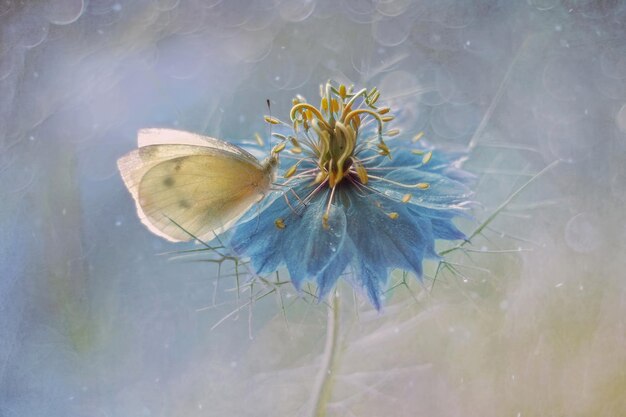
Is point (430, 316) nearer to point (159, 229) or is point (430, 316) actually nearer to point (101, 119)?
point (159, 229)

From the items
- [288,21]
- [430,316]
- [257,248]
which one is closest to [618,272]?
[430,316]

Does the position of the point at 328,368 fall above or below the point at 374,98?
below

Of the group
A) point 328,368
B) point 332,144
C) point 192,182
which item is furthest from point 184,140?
point 328,368

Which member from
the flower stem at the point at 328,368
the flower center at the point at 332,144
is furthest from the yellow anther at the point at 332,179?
the flower stem at the point at 328,368

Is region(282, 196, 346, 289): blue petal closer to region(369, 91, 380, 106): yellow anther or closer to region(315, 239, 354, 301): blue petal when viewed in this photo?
region(315, 239, 354, 301): blue petal

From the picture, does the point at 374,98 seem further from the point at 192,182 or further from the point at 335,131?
the point at 192,182

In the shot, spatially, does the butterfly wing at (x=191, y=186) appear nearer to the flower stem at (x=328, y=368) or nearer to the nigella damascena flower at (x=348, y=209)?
the nigella damascena flower at (x=348, y=209)
